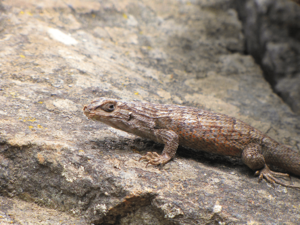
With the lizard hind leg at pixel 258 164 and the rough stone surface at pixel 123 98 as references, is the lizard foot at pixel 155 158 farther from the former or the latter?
the lizard hind leg at pixel 258 164

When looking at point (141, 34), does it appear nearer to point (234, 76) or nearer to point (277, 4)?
point (234, 76)

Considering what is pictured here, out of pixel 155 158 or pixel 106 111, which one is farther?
pixel 106 111

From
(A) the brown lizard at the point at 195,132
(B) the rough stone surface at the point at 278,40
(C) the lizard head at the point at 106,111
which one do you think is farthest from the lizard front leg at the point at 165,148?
(B) the rough stone surface at the point at 278,40

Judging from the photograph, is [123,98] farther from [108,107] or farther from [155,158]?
[155,158]

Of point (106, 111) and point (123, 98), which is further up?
point (106, 111)

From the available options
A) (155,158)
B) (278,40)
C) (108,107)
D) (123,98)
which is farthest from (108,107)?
(278,40)
